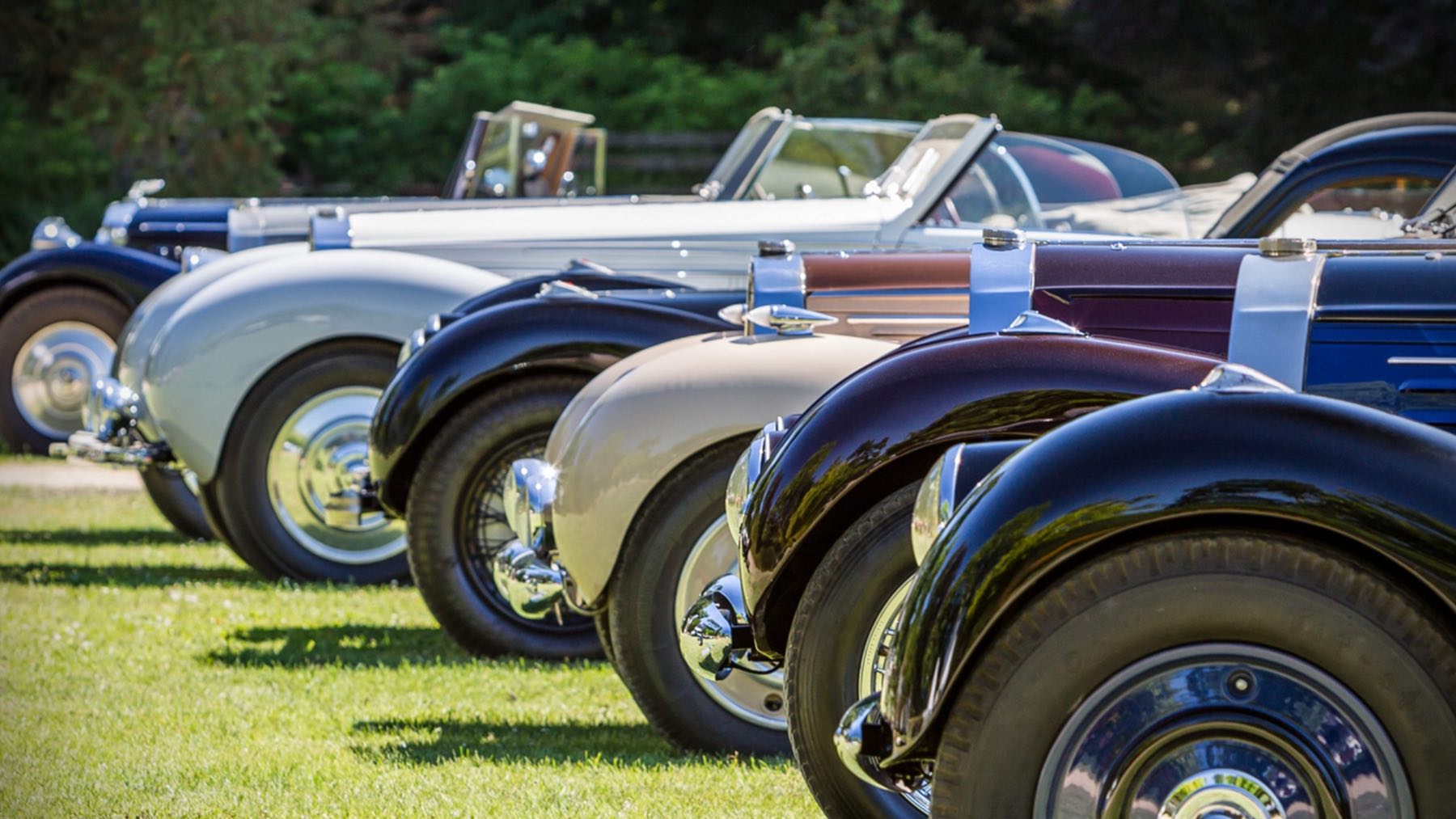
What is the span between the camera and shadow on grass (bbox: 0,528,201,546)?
9711mm

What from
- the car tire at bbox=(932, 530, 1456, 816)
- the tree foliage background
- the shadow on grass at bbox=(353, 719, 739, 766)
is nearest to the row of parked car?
the car tire at bbox=(932, 530, 1456, 816)

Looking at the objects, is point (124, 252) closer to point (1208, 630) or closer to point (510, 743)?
point (510, 743)

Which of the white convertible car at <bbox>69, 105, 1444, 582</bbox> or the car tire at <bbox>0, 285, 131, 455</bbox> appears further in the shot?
the car tire at <bbox>0, 285, 131, 455</bbox>

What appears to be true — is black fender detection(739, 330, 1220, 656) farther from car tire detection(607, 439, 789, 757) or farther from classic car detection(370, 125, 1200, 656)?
classic car detection(370, 125, 1200, 656)

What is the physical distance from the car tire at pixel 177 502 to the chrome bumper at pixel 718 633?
6026 millimetres

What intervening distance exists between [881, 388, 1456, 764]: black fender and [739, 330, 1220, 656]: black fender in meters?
0.92

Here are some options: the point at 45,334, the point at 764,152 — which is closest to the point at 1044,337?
the point at 764,152

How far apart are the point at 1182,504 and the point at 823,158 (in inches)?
300

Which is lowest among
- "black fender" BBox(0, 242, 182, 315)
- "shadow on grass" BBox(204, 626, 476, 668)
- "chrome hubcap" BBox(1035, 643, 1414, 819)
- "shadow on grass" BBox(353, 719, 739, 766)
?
"shadow on grass" BBox(204, 626, 476, 668)

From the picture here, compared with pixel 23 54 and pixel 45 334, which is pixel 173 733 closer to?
pixel 45 334

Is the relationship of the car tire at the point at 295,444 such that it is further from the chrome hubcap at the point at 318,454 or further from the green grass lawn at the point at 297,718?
the green grass lawn at the point at 297,718

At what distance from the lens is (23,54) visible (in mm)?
21859

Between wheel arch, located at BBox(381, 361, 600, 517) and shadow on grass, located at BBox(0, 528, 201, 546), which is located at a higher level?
wheel arch, located at BBox(381, 361, 600, 517)

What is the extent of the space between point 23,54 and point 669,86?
7.74 metres
